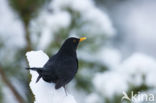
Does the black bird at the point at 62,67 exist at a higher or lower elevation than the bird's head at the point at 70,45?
lower

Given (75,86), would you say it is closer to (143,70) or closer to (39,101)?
(143,70)

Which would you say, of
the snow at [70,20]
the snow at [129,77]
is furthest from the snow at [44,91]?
the snow at [70,20]

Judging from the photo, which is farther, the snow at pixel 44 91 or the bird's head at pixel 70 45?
the bird's head at pixel 70 45

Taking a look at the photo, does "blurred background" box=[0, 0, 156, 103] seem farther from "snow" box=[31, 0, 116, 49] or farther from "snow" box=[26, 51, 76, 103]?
"snow" box=[26, 51, 76, 103]

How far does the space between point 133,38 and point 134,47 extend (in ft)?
0.89

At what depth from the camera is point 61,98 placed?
2.15ft

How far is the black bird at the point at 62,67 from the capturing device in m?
0.75

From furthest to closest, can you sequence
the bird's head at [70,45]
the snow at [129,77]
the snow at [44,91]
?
the snow at [129,77] < the bird's head at [70,45] < the snow at [44,91]

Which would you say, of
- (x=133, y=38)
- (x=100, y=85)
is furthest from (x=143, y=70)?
(x=133, y=38)

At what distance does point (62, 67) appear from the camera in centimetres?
82

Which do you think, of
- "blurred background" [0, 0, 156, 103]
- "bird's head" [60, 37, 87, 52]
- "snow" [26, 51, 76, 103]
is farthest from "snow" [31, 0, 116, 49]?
"snow" [26, 51, 76, 103]

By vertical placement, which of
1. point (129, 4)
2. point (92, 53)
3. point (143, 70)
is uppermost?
point (129, 4)

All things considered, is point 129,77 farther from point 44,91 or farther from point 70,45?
point 44,91

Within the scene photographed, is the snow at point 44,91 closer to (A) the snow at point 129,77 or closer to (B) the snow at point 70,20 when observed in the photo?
(A) the snow at point 129,77
